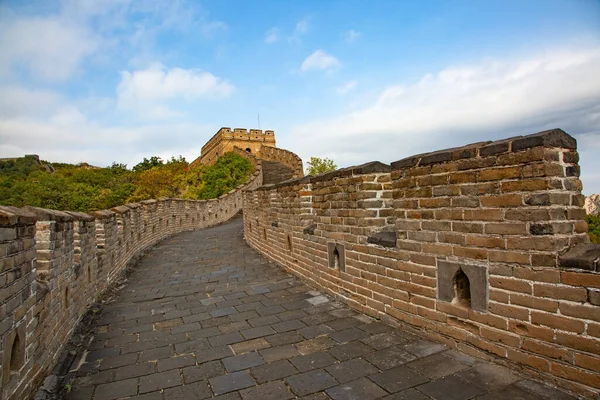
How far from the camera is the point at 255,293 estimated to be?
5.43m

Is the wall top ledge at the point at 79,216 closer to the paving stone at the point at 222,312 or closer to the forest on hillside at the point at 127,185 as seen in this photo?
the paving stone at the point at 222,312

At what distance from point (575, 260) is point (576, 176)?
2.20 feet

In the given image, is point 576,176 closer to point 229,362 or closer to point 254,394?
point 254,394

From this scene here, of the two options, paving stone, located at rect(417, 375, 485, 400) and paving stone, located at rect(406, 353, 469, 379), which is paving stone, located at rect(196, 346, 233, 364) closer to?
paving stone, located at rect(406, 353, 469, 379)

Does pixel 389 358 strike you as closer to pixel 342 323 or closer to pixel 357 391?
pixel 357 391

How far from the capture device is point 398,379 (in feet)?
8.78

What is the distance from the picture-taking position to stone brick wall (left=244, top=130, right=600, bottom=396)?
2.34 metres

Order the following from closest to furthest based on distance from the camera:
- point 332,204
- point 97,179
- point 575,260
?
point 575,260 → point 332,204 → point 97,179

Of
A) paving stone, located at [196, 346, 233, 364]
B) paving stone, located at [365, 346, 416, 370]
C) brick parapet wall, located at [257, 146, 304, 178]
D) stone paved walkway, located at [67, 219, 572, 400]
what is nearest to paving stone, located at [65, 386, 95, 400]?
stone paved walkway, located at [67, 219, 572, 400]

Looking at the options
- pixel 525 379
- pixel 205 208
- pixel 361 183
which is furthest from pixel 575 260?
pixel 205 208

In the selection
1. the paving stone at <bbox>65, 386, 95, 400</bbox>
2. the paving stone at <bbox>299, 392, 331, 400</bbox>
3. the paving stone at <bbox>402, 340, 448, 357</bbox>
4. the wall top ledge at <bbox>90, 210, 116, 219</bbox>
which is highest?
the wall top ledge at <bbox>90, 210, 116, 219</bbox>

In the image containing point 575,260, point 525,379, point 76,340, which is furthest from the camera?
point 76,340

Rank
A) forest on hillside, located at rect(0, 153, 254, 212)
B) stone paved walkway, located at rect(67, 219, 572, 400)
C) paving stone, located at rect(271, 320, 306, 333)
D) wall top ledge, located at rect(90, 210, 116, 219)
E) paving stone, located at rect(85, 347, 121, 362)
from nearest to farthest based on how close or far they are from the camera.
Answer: stone paved walkway, located at rect(67, 219, 572, 400)
paving stone, located at rect(85, 347, 121, 362)
paving stone, located at rect(271, 320, 306, 333)
wall top ledge, located at rect(90, 210, 116, 219)
forest on hillside, located at rect(0, 153, 254, 212)

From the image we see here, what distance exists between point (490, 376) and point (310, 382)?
4.27 feet
